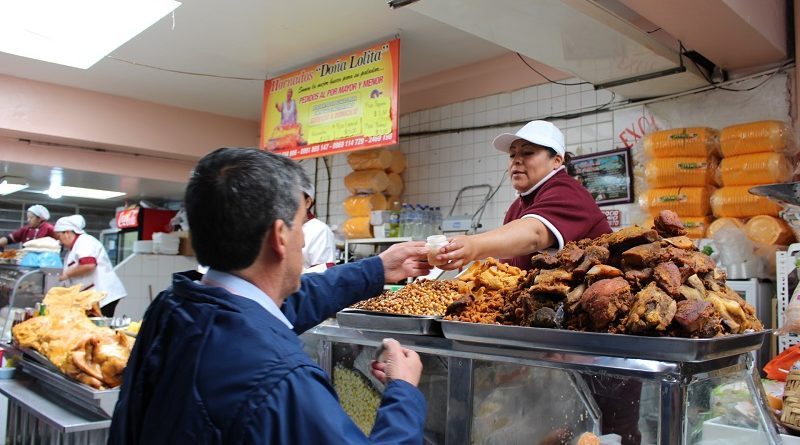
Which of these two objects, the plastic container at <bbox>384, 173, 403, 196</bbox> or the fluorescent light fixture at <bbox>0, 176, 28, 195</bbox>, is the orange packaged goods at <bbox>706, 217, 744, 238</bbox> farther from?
the fluorescent light fixture at <bbox>0, 176, 28, 195</bbox>

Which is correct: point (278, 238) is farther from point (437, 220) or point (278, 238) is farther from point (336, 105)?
point (437, 220)

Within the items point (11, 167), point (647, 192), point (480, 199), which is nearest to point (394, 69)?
point (480, 199)

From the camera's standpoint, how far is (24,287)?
4652 mm

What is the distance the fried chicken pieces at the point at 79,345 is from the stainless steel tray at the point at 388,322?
3.79 feet

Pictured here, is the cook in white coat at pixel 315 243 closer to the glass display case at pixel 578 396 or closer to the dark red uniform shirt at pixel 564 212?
the dark red uniform shirt at pixel 564 212

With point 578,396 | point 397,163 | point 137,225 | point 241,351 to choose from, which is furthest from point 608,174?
point 137,225

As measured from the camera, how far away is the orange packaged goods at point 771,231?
327 cm

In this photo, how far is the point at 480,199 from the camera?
510cm

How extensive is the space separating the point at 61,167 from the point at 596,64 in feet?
19.2

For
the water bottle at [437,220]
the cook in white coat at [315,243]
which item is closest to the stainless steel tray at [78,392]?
the cook in white coat at [315,243]

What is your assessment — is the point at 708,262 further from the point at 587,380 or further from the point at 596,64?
the point at 596,64

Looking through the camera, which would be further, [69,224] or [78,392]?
[69,224]

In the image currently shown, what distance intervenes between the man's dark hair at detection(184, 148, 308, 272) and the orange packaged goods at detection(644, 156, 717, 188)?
122 inches

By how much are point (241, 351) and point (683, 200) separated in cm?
327
